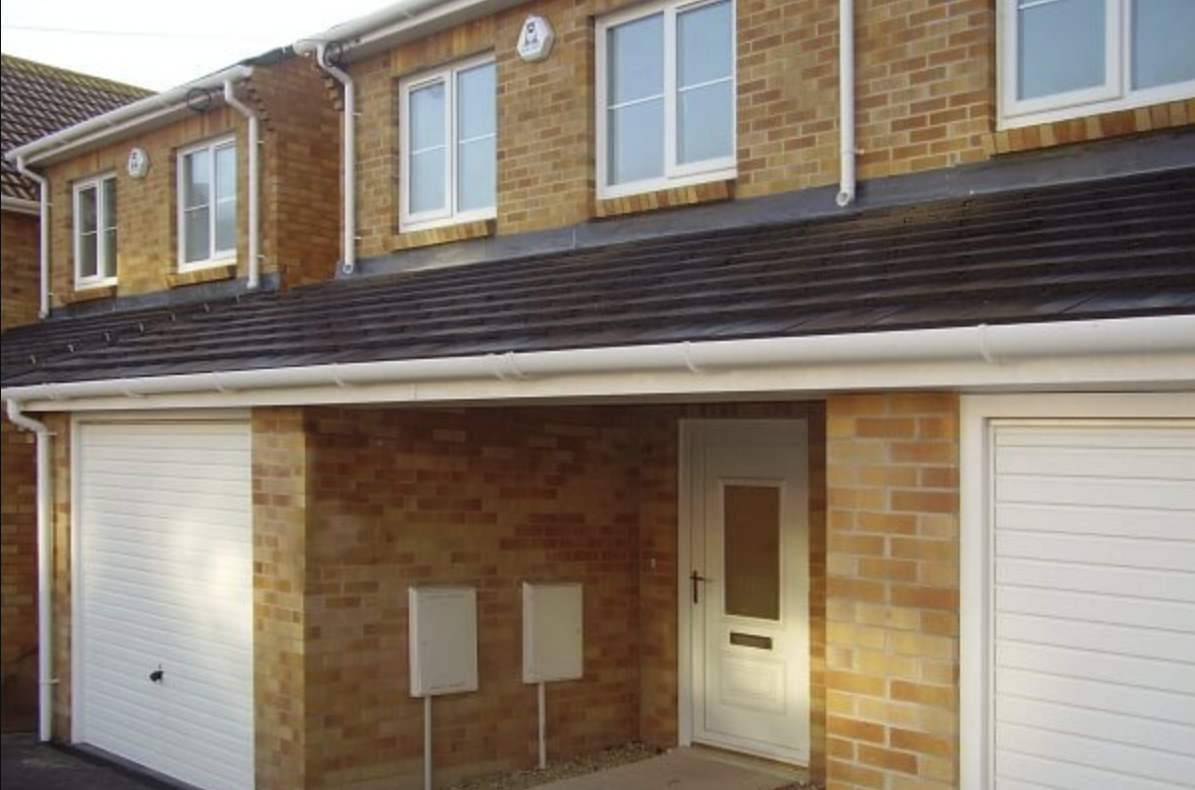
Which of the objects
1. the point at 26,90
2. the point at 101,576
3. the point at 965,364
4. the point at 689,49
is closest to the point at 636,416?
the point at 689,49

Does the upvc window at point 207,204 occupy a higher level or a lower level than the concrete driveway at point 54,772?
higher

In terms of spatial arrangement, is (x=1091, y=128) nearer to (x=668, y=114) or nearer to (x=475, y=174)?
(x=668, y=114)

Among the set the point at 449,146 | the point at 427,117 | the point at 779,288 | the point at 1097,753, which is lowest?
the point at 1097,753

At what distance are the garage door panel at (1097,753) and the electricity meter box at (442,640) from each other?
3997mm

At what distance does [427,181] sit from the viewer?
32.2 feet

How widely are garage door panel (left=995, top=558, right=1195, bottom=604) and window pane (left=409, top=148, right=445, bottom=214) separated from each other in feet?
19.5

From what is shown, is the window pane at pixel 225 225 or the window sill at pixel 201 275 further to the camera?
the window pane at pixel 225 225

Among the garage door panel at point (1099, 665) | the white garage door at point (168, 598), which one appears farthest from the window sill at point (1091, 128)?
the white garage door at point (168, 598)

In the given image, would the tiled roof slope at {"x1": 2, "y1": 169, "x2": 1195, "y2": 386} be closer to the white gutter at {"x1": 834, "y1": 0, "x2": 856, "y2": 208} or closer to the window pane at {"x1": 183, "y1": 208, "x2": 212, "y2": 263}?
the white gutter at {"x1": 834, "y1": 0, "x2": 856, "y2": 208}

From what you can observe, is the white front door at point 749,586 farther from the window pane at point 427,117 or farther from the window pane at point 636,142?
the window pane at point 427,117

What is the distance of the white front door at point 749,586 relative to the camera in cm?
818

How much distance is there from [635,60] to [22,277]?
9.04m

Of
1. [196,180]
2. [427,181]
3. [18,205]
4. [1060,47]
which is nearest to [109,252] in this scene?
[18,205]

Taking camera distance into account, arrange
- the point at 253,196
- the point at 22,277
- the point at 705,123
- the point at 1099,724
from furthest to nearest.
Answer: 1. the point at 22,277
2. the point at 253,196
3. the point at 705,123
4. the point at 1099,724
